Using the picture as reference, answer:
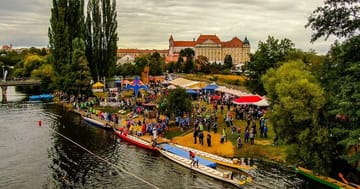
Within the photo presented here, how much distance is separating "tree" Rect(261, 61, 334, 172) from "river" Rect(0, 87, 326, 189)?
273 centimetres

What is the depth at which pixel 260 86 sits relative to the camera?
52.3 meters

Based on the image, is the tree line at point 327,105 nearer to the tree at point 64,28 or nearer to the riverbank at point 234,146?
the riverbank at point 234,146

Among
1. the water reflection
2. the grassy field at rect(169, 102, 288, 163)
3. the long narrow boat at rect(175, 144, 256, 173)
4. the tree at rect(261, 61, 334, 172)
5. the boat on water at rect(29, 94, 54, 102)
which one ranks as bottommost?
the water reflection

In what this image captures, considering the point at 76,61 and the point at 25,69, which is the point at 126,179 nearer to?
the point at 76,61

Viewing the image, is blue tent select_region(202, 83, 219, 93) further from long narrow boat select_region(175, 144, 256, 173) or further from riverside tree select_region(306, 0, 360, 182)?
riverside tree select_region(306, 0, 360, 182)

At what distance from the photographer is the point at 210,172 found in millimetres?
31156

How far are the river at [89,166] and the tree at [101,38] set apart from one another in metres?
33.8

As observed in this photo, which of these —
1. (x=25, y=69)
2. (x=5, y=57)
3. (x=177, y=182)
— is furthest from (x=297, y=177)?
(x=5, y=57)

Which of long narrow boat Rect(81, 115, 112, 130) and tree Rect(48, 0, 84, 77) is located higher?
tree Rect(48, 0, 84, 77)

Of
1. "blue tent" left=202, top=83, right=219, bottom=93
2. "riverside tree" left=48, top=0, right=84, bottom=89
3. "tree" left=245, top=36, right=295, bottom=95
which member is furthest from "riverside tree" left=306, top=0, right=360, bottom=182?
"riverside tree" left=48, top=0, right=84, bottom=89

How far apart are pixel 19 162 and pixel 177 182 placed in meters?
15.5

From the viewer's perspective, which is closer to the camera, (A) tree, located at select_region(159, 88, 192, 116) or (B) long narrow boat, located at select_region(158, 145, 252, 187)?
(B) long narrow boat, located at select_region(158, 145, 252, 187)

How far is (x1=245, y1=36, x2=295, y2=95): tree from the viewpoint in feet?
168

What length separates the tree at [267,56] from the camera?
5131 cm
